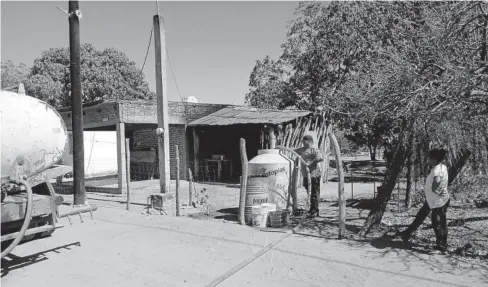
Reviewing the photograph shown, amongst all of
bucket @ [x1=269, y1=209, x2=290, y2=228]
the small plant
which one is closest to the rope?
bucket @ [x1=269, y1=209, x2=290, y2=228]

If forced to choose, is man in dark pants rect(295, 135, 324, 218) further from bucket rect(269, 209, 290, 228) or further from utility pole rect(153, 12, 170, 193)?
utility pole rect(153, 12, 170, 193)

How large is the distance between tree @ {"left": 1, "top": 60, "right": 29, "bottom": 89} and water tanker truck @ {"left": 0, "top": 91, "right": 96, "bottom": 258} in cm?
4078

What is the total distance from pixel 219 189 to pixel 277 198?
6344 millimetres

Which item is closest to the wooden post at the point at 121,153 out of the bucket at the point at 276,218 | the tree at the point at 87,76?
the bucket at the point at 276,218

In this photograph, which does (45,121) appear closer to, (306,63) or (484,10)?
(484,10)

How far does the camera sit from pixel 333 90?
17.5 meters

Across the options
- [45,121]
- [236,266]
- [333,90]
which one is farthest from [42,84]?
[236,266]

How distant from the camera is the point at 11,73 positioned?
4303 centimetres

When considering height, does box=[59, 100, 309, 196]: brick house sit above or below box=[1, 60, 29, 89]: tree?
below

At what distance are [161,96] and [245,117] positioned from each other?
20.5 ft

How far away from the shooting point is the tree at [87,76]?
2470 cm

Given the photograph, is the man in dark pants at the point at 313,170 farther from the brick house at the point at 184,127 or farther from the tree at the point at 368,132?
the tree at the point at 368,132

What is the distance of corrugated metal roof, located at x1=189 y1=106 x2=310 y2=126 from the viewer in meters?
13.9

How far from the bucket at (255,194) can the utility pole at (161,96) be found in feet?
9.69
